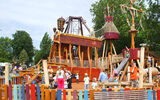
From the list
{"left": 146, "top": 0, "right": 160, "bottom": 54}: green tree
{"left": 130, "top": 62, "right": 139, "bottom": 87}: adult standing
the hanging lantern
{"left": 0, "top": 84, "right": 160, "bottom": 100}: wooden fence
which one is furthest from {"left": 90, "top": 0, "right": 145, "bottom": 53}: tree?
{"left": 0, "top": 84, "right": 160, "bottom": 100}: wooden fence

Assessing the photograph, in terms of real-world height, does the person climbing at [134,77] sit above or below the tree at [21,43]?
below

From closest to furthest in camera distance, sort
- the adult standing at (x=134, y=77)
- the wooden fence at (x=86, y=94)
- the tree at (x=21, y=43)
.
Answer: the wooden fence at (x=86, y=94), the adult standing at (x=134, y=77), the tree at (x=21, y=43)

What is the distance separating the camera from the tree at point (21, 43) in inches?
2648

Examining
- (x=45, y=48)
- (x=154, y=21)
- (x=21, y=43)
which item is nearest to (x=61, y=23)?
(x=154, y=21)

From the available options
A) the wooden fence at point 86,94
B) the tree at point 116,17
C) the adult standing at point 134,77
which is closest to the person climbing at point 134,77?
the adult standing at point 134,77

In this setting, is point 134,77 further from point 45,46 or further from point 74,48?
point 45,46

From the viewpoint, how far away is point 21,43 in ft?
221

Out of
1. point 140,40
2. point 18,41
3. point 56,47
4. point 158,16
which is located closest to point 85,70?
point 56,47

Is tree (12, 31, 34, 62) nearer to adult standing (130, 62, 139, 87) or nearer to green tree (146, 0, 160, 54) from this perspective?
green tree (146, 0, 160, 54)

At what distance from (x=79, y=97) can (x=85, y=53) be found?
21701 mm

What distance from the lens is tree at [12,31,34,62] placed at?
6725 cm

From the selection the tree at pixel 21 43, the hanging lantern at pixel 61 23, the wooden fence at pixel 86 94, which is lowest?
the wooden fence at pixel 86 94

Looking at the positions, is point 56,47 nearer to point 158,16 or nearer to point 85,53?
point 85,53

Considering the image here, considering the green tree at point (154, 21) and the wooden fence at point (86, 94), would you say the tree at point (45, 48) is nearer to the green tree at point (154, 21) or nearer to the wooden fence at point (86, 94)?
the green tree at point (154, 21)
